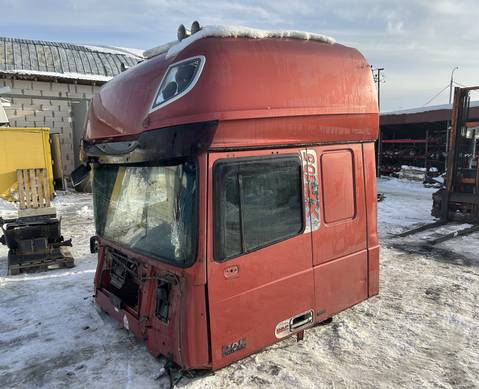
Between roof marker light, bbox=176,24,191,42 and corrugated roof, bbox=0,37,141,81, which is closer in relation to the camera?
roof marker light, bbox=176,24,191,42

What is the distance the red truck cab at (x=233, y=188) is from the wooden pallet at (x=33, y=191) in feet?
14.5

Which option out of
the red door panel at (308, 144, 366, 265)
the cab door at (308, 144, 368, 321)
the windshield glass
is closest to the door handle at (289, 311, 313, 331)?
A: the cab door at (308, 144, 368, 321)

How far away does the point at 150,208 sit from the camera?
11.3ft

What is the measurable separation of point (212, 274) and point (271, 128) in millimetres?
1299

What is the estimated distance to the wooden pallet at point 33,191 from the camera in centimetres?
793

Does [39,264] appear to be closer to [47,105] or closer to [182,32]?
[182,32]

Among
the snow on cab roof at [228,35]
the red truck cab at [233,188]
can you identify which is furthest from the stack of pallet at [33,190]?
the snow on cab roof at [228,35]

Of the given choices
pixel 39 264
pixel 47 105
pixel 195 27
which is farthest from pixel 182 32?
pixel 47 105

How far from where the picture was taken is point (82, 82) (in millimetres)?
18172

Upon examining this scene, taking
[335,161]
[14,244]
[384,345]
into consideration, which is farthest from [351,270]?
[14,244]

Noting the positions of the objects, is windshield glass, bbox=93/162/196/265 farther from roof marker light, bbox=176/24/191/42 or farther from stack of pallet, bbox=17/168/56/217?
stack of pallet, bbox=17/168/56/217

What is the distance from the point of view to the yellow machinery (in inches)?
517

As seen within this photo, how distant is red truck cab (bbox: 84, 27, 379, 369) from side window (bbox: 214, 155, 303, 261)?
0.01 m

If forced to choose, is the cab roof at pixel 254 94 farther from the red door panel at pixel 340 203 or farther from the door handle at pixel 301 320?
the door handle at pixel 301 320
